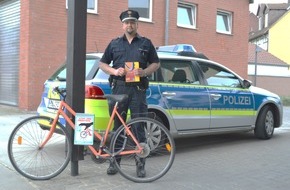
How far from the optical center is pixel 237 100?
25.7 feet

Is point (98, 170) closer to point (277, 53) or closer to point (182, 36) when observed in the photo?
point (182, 36)

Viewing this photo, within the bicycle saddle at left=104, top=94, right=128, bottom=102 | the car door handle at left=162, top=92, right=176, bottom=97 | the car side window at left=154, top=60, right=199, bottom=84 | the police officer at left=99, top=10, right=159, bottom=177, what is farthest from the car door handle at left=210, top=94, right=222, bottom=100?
the bicycle saddle at left=104, top=94, right=128, bottom=102

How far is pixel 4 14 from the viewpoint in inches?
561

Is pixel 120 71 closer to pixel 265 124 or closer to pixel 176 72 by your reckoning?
pixel 176 72

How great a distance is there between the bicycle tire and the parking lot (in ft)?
0.40

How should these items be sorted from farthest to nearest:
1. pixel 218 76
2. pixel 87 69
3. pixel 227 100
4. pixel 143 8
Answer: pixel 143 8
pixel 218 76
pixel 227 100
pixel 87 69

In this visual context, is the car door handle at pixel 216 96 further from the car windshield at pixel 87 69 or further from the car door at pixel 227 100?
the car windshield at pixel 87 69

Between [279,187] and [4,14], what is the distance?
1182cm

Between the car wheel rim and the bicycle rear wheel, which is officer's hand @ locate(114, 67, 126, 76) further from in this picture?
the car wheel rim

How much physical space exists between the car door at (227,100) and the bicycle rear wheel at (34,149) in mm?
3106

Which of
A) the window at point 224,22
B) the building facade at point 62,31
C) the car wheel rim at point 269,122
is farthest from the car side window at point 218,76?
the window at point 224,22

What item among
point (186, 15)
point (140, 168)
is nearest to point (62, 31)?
point (186, 15)

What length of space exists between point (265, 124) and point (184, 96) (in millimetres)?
2421

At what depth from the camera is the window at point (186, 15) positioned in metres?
17.2
